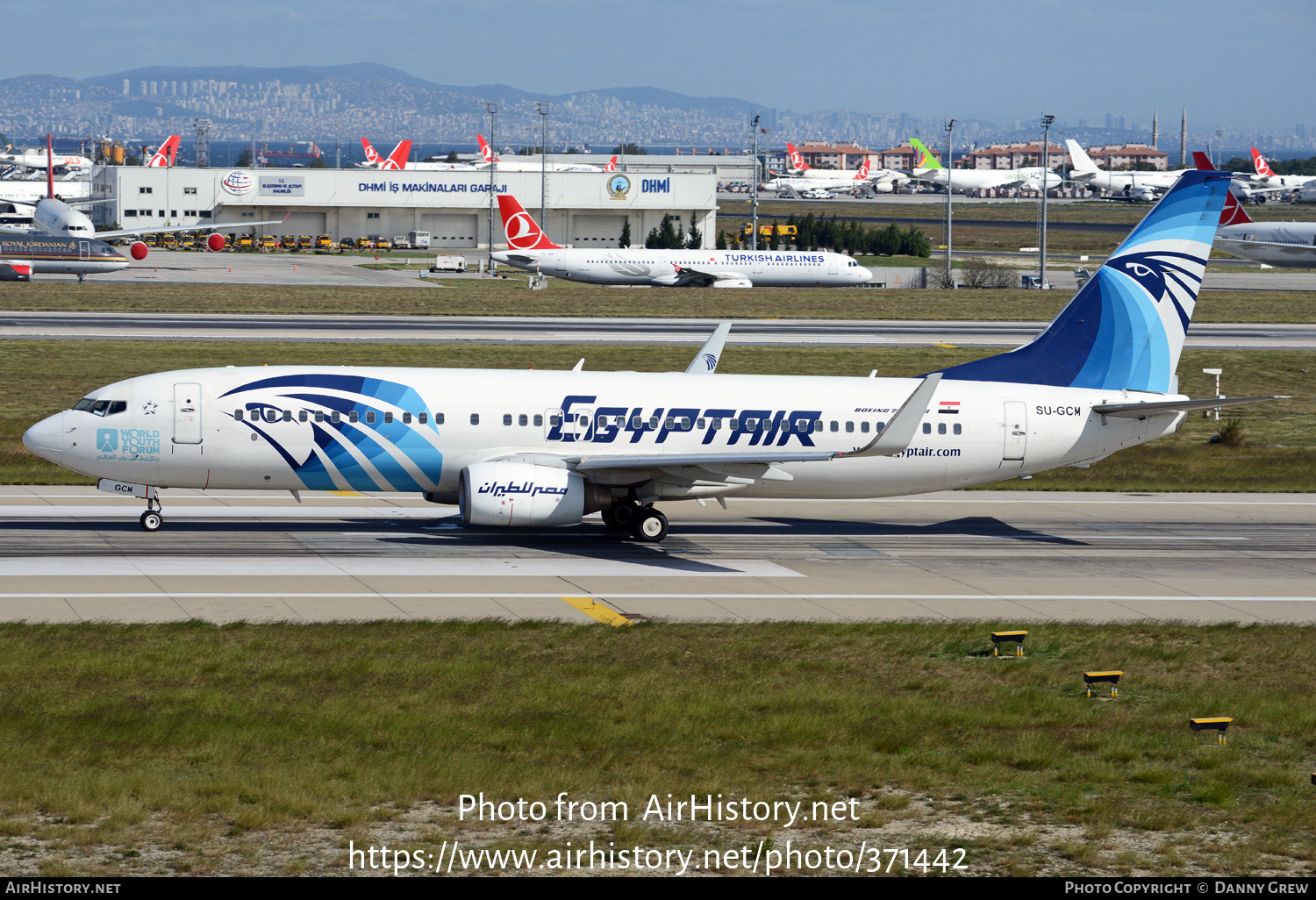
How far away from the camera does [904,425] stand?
102 feet

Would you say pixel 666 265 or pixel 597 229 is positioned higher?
pixel 597 229

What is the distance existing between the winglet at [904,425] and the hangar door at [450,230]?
145065mm

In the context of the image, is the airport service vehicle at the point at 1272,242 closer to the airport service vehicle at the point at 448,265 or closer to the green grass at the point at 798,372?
the green grass at the point at 798,372

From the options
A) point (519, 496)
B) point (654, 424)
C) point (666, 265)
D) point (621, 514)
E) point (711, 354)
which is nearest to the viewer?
point (519, 496)

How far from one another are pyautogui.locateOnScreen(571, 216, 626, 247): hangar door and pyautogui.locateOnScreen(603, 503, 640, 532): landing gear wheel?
139565mm

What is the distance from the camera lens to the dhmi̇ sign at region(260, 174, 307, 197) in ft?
543

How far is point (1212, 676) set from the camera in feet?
75.0

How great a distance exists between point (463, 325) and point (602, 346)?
43.7 ft

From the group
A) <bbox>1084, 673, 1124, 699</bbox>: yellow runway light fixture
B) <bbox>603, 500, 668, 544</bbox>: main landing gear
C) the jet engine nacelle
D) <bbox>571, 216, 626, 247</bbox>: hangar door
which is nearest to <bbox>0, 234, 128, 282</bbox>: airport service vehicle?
<bbox>571, 216, 626, 247</bbox>: hangar door

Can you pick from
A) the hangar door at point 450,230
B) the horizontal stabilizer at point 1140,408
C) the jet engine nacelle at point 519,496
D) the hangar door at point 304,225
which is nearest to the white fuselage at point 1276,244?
the hangar door at point 450,230

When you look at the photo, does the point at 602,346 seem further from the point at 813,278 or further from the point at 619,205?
the point at 619,205

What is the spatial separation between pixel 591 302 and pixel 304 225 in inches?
3155

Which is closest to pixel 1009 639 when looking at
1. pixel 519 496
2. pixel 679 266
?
pixel 519 496

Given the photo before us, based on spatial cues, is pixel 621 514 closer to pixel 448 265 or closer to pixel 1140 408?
pixel 1140 408
